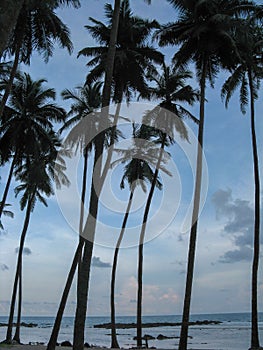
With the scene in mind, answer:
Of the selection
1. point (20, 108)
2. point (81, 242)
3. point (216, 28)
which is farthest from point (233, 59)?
point (20, 108)

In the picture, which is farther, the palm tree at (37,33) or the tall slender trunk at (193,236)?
the palm tree at (37,33)

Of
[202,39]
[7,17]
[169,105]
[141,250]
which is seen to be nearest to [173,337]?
[141,250]

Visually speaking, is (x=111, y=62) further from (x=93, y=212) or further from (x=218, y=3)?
(x=218, y=3)

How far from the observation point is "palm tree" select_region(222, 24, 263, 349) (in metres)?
16.2

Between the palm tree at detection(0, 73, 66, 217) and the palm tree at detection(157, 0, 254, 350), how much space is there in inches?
329

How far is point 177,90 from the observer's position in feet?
76.3

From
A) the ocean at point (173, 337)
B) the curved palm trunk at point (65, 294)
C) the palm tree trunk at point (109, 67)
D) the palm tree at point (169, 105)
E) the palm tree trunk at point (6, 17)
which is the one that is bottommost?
the ocean at point (173, 337)

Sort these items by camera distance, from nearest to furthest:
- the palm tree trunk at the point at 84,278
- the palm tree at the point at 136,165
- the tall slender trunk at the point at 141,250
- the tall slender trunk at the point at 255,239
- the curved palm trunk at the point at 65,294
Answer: the palm tree trunk at the point at 84,278 → the tall slender trunk at the point at 255,239 → the curved palm trunk at the point at 65,294 → the tall slender trunk at the point at 141,250 → the palm tree at the point at 136,165

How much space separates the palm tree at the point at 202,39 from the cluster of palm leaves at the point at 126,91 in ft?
0.14

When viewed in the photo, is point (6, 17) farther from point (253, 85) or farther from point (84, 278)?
point (253, 85)

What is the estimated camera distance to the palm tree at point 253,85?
16203mm

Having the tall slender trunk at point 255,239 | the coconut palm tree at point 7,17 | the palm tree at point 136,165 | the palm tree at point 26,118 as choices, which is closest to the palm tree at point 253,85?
the tall slender trunk at point 255,239

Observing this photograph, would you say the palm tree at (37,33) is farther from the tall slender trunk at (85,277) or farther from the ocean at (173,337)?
the ocean at (173,337)

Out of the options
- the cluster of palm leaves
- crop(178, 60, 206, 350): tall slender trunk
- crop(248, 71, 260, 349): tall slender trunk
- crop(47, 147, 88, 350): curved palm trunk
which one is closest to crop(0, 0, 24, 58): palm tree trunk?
the cluster of palm leaves
